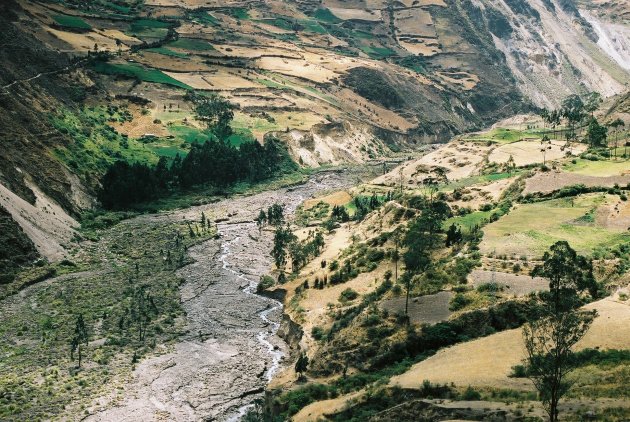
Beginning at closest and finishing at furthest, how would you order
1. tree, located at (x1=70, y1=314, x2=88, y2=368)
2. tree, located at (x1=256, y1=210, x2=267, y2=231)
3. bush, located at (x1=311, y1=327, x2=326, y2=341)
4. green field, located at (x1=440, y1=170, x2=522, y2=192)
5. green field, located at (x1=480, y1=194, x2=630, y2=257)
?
tree, located at (x1=70, y1=314, x2=88, y2=368) → bush, located at (x1=311, y1=327, x2=326, y2=341) → green field, located at (x1=480, y1=194, x2=630, y2=257) → green field, located at (x1=440, y1=170, x2=522, y2=192) → tree, located at (x1=256, y1=210, x2=267, y2=231)

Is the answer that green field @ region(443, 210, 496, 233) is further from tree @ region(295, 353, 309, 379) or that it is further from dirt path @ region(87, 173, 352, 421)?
tree @ region(295, 353, 309, 379)

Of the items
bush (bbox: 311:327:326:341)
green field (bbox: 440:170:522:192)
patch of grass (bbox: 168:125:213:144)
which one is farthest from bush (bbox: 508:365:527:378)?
patch of grass (bbox: 168:125:213:144)

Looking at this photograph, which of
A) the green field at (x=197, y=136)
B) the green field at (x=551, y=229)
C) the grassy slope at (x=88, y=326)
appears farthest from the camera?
the green field at (x=197, y=136)

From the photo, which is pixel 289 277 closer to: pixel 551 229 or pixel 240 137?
pixel 551 229

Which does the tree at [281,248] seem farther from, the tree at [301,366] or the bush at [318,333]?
the tree at [301,366]

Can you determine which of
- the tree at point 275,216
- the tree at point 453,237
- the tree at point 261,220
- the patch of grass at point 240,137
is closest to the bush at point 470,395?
the tree at point 453,237
